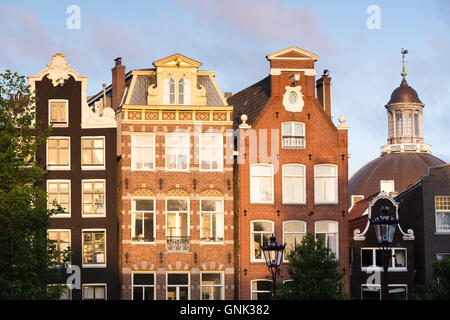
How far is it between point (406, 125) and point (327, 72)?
44.4 meters

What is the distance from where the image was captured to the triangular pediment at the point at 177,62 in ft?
184

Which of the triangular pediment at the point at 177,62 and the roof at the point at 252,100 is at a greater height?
the triangular pediment at the point at 177,62

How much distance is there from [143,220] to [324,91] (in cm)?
1293

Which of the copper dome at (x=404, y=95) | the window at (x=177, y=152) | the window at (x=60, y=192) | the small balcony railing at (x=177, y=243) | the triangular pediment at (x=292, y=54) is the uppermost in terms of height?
the copper dome at (x=404, y=95)

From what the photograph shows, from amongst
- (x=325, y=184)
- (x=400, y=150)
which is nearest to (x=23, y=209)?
(x=325, y=184)

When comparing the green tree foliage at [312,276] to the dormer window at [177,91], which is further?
the dormer window at [177,91]

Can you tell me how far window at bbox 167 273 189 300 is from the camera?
54.6 m

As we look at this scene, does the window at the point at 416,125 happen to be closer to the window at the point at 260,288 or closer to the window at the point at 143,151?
the window at the point at 260,288

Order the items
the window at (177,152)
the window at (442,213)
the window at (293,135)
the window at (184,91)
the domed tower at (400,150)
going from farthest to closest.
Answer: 1. the domed tower at (400,150)
2. the window at (442,213)
3. the window at (293,135)
4. the window at (184,91)
5. the window at (177,152)

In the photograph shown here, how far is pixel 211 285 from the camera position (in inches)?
2165

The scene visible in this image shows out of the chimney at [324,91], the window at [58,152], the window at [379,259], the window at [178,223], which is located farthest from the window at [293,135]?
the window at [58,152]

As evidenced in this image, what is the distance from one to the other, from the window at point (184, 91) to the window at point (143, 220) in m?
5.58

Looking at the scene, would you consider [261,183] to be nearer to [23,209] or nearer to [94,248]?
[94,248]
